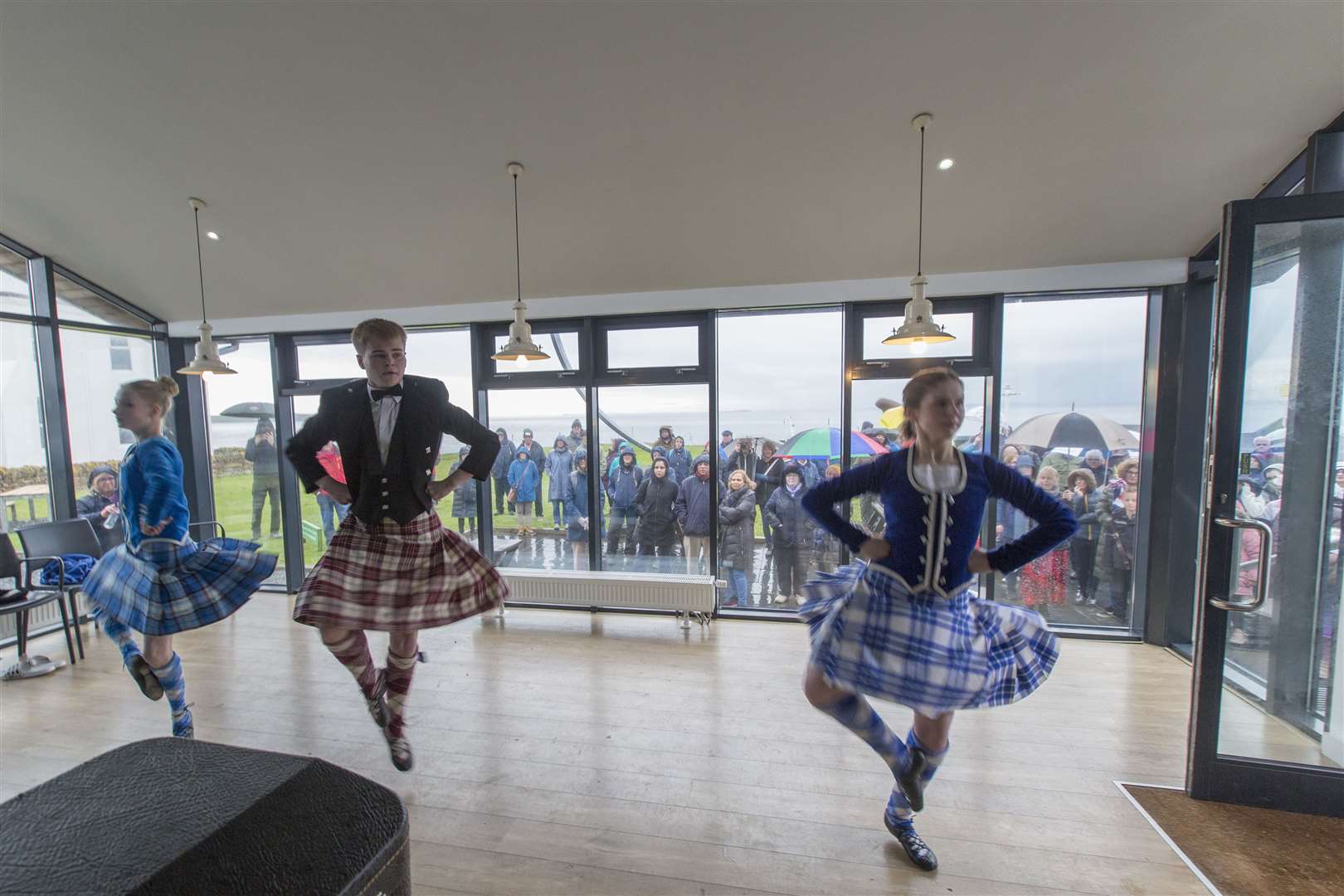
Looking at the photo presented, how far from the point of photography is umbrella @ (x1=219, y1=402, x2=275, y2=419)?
4.93 metres

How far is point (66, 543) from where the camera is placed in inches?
146

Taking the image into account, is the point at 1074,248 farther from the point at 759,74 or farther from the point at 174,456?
the point at 174,456

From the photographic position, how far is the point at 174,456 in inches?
90.3

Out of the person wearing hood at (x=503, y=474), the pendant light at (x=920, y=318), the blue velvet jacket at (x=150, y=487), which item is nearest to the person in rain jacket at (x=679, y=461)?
the person wearing hood at (x=503, y=474)

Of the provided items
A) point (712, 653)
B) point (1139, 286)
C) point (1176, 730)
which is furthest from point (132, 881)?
point (1139, 286)

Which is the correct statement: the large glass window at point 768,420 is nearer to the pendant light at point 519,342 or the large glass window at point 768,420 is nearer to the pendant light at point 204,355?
the pendant light at point 519,342

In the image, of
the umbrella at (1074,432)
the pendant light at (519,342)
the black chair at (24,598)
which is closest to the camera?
the pendant light at (519,342)

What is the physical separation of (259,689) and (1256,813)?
4.75 m

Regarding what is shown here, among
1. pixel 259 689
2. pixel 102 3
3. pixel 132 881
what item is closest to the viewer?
pixel 132 881

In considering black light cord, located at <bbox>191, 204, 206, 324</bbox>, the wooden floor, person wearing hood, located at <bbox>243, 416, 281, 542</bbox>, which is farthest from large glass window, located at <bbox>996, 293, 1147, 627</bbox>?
person wearing hood, located at <bbox>243, 416, 281, 542</bbox>

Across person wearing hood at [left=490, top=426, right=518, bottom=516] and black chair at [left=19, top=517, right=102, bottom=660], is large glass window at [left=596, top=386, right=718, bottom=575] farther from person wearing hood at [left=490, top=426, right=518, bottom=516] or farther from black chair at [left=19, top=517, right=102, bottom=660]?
black chair at [left=19, top=517, right=102, bottom=660]

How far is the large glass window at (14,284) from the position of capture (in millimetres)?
3848

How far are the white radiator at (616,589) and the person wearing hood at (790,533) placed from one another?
697 mm

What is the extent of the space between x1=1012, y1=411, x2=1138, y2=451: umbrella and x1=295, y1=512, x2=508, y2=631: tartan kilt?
378 centimetres
